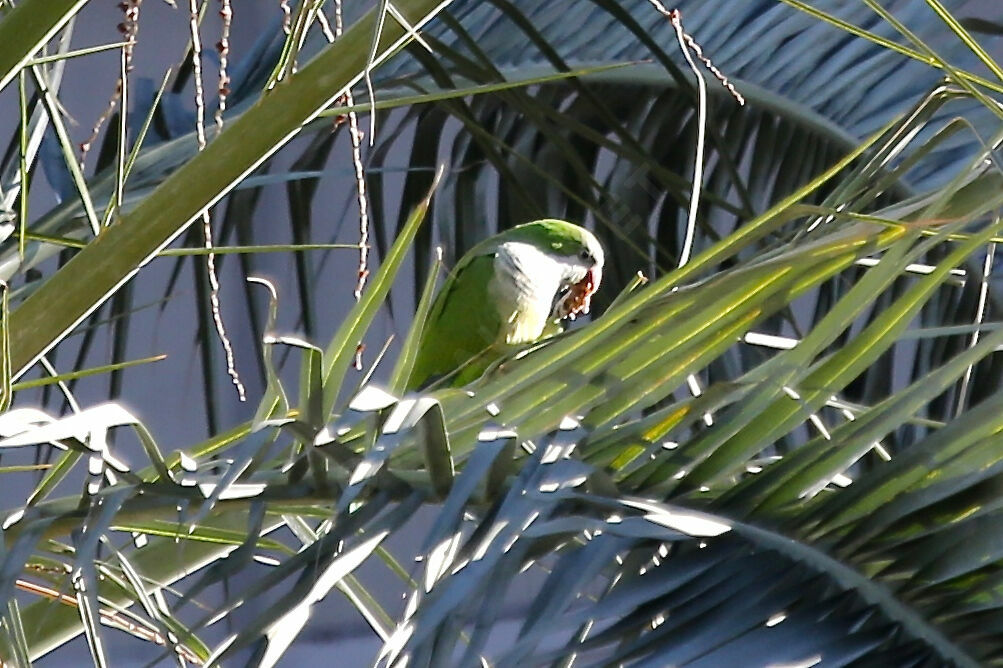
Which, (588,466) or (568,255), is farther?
(568,255)

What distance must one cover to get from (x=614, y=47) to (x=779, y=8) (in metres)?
0.18

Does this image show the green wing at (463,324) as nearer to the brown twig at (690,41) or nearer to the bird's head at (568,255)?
the bird's head at (568,255)

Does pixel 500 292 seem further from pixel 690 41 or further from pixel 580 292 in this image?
pixel 690 41

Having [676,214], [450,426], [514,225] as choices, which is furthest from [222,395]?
[450,426]

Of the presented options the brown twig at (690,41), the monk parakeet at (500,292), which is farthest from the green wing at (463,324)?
the brown twig at (690,41)

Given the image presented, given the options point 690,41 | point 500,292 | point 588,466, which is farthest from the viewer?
point 500,292

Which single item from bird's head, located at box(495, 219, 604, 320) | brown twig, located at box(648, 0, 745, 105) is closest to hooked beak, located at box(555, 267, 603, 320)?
bird's head, located at box(495, 219, 604, 320)

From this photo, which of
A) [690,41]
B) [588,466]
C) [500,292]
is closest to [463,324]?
[500,292]

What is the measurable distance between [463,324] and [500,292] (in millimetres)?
60

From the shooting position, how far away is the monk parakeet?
162cm

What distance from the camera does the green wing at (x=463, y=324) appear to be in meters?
1.63

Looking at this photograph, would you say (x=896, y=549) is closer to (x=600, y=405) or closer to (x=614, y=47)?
(x=600, y=405)

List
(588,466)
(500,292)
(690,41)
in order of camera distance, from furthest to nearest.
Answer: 1. (500,292)
2. (690,41)
3. (588,466)

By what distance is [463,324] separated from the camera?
165cm
